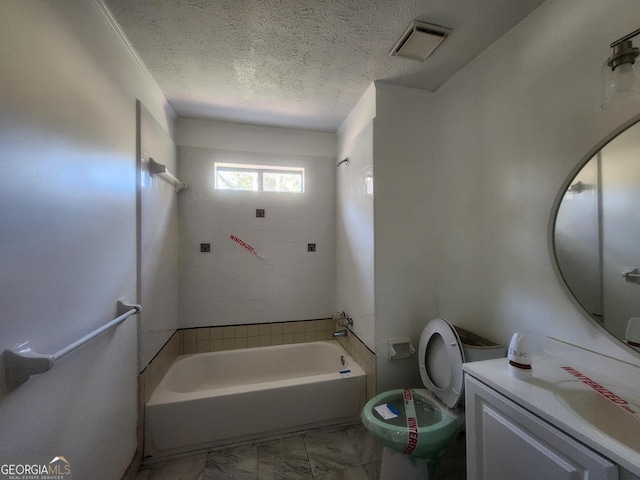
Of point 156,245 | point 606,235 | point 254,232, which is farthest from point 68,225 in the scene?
point 606,235

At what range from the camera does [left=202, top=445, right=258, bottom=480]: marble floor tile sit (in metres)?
1.48

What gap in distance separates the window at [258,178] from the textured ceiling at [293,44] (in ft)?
2.11

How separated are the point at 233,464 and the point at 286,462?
34 centimetres

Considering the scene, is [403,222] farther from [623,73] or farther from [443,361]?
[623,73]

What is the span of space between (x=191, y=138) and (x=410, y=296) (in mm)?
2448

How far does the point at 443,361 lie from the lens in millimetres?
1454

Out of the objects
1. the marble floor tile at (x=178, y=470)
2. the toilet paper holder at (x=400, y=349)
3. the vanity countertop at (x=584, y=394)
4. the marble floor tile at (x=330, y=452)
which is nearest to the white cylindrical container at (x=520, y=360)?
the vanity countertop at (x=584, y=394)

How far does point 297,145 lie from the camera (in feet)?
8.48

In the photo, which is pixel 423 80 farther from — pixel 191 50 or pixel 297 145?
pixel 191 50

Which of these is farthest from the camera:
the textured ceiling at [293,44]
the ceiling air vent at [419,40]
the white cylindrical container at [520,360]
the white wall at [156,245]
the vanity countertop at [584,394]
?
the white wall at [156,245]

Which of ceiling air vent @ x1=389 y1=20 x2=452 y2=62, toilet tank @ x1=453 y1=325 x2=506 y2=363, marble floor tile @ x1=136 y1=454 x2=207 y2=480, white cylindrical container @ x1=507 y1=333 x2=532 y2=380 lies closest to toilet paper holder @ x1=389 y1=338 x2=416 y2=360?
toilet tank @ x1=453 y1=325 x2=506 y2=363

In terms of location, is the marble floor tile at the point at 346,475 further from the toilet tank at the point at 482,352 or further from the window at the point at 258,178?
the window at the point at 258,178

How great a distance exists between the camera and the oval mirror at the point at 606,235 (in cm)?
89

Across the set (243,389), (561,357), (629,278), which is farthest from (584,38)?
(243,389)
